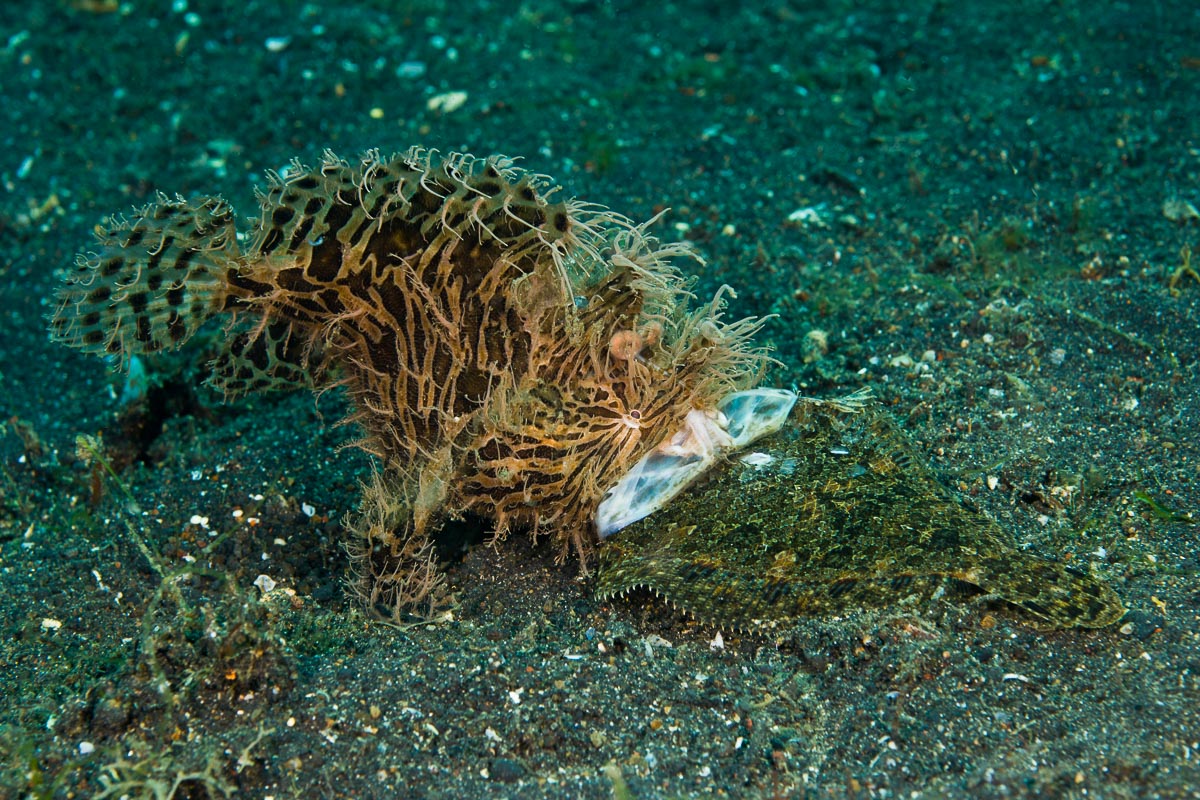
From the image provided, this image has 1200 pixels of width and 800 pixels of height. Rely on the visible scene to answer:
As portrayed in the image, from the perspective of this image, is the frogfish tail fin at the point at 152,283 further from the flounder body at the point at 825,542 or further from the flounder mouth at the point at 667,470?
the flounder body at the point at 825,542

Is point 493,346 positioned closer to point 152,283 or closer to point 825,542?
point 152,283

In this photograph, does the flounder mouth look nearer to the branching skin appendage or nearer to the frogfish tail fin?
the branching skin appendage

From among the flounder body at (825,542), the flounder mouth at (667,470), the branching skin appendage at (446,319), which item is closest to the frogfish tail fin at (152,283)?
the branching skin appendage at (446,319)

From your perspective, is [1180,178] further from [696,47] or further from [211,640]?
[211,640]

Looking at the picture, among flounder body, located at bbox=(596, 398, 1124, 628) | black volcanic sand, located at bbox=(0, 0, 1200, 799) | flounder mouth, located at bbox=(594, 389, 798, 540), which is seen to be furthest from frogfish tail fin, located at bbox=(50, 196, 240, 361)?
flounder body, located at bbox=(596, 398, 1124, 628)

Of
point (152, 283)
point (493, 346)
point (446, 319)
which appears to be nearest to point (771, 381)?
point (493, 346)

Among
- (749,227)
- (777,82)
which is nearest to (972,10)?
(777,82)
